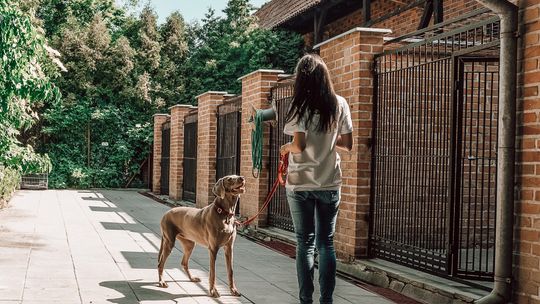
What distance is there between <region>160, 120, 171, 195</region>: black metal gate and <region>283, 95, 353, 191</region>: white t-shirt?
52.4 ft

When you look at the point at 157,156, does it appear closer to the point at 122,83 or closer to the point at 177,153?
the point at 177,153

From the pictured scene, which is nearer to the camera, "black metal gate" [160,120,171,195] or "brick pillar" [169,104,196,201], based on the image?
"brick pillar" [169,104,196,201]

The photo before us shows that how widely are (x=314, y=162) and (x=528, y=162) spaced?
1.62 metres

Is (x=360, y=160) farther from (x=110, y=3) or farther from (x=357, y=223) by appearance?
(x=110, y=3)

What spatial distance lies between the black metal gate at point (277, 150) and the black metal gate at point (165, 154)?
9804 mm

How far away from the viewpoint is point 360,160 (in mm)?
7508

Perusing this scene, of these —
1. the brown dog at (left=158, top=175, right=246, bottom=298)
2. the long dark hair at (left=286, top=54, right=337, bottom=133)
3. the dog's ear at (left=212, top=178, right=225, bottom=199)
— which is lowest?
the brown dog at (left=158, top=175, right=246, bottom=298)

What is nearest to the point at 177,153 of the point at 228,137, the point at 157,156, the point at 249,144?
the point at 157,156

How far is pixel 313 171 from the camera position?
15.2ft

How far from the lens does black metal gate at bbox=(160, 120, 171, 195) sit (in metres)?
20.6

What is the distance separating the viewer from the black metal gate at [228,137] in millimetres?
12875

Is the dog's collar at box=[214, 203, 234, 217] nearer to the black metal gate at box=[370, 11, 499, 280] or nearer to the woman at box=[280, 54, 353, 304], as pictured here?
the woman at box=[280, 54, 353, 304]

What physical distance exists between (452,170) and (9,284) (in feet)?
13.3

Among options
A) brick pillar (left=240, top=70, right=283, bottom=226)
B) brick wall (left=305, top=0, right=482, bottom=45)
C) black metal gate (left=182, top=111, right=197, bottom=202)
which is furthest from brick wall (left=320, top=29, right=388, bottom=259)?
black metal gate (left=182, top=111, right=197, bottom=202)
